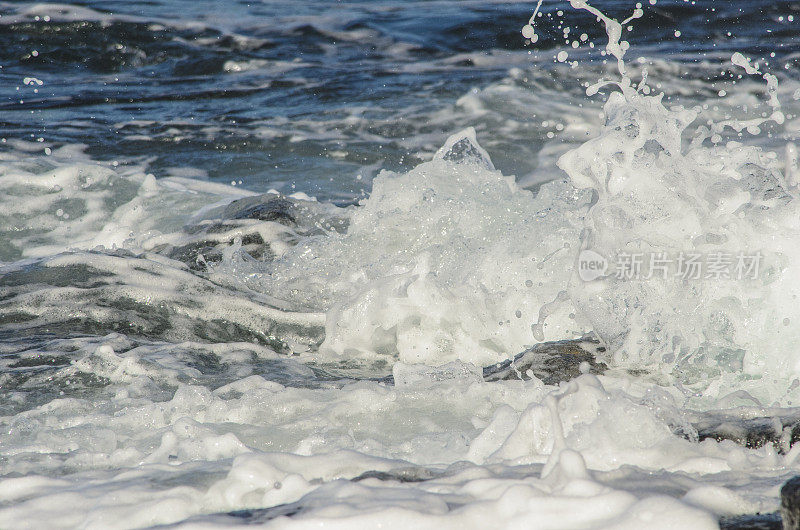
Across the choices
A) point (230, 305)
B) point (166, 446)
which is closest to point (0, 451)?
point (166, 446)

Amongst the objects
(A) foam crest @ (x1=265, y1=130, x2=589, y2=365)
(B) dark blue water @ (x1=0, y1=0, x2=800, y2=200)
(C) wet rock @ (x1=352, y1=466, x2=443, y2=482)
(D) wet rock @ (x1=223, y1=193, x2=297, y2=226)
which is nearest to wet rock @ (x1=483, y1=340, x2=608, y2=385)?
(A) foam crest @ (x1=265, y1=130, x2=589, y2=365)

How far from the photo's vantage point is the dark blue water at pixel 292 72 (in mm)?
8031

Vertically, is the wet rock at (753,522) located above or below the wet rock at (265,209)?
above

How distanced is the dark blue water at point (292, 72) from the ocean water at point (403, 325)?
0.35 feet

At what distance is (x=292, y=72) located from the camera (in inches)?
443

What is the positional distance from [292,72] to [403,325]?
8103 millimetres

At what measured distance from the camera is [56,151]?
25.7ft

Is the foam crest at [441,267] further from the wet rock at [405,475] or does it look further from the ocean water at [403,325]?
the wet rock at [405,475]

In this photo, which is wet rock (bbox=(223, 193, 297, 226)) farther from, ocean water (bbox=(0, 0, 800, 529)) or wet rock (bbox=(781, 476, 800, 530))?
wet rock (bbox=(781, 476, 800, 530))

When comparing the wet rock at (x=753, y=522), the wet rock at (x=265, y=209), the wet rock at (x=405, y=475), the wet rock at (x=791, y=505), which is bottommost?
the wet rock at (x=265, y=209)

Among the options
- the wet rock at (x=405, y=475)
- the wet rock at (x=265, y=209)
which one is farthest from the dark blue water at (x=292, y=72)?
the wet rock at (x=405, y=475)

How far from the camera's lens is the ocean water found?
1.86 metres

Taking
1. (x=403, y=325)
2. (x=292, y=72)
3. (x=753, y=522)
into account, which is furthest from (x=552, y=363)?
(x=292, y=72)

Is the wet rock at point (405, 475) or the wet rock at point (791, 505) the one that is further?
the wet rock at point (405, 475)
